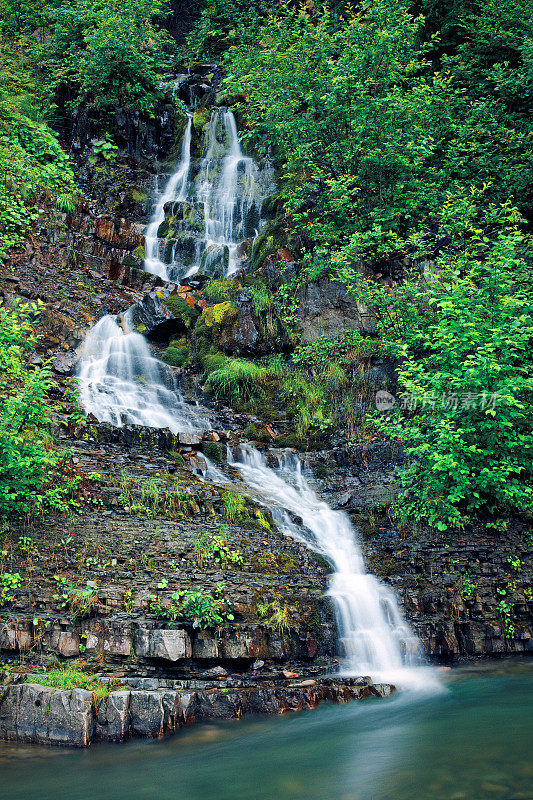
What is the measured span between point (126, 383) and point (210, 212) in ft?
26.1

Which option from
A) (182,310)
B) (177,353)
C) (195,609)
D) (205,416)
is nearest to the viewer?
(195,609)

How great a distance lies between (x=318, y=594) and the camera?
314 inches

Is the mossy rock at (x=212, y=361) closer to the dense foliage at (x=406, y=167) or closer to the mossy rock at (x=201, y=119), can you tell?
the dense foliage at (x=406, y=167)

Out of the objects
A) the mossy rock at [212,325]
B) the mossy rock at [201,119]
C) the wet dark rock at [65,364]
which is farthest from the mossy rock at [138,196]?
the wet dark rock at [65,364]

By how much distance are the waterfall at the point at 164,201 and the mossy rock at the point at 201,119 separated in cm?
25

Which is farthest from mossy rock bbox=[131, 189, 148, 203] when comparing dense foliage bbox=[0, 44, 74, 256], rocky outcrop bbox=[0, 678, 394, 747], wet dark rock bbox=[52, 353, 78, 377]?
rocky outcrop bbox=[0, 678, 394, 747]

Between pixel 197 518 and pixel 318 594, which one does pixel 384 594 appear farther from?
pixel 197 518

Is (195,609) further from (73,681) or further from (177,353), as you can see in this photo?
(177,353)

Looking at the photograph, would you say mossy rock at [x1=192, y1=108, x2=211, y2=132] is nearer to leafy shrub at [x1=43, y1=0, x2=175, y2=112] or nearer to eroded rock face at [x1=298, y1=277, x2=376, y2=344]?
leafy shrub at [x1=43, y1=0, x2=175, y2=112]

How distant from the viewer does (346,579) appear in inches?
341

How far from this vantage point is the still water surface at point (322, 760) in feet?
14.6

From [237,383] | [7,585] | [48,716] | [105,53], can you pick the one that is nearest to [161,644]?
[48,716]

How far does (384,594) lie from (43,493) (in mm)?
5315

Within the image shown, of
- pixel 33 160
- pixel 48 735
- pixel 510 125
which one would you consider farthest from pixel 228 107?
pixel 48 735
